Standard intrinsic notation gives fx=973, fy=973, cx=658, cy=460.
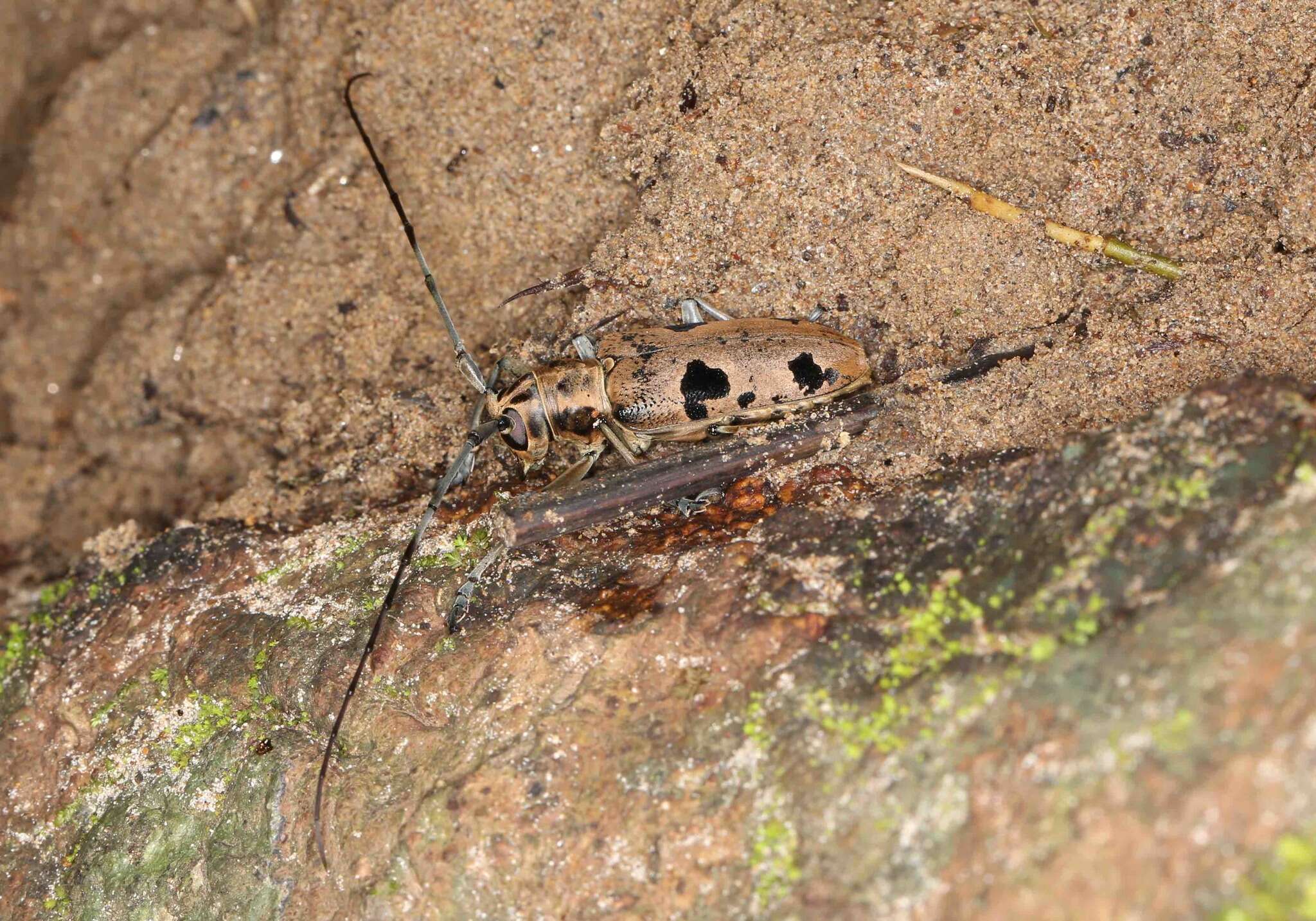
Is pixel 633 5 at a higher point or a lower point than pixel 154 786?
higher

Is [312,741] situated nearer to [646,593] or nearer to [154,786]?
[154,786]

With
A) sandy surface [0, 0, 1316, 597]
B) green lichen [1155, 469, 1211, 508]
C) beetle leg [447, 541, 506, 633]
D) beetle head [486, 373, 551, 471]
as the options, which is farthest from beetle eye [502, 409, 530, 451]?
green lichen [1155, 469, 1211, 508]

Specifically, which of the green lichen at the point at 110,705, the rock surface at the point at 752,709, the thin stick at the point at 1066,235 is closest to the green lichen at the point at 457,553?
the rock surface at the point at 752,709

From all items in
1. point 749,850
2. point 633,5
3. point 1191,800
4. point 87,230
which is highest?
point 633,5

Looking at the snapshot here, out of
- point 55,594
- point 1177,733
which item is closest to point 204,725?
point 55,594

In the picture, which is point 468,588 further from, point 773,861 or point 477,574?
point 773,861

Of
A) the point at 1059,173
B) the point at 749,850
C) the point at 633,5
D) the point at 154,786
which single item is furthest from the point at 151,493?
the point at 1059,173
